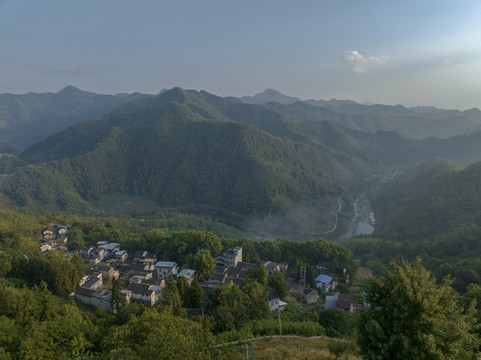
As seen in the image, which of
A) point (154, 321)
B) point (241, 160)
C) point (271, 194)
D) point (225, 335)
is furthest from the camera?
point (241, 160)

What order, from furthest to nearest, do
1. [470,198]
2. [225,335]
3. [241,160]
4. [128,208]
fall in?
1. [241,160]
2. [128,208]
3. [470,198]
4. [225,335]

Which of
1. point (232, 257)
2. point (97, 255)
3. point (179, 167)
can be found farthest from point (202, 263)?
point (179, 167)

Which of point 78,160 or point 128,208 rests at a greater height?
point 78,160

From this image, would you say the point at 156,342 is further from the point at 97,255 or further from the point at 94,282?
the point at 97,255

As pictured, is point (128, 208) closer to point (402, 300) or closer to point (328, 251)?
point (328, 251)

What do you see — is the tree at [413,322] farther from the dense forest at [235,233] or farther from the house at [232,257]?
the house at [232,257]

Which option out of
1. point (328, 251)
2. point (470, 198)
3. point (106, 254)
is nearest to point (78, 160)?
point (106, 254)
